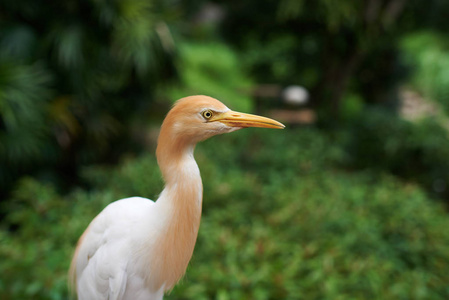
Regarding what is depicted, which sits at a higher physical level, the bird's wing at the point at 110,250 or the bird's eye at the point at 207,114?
the bird's eye at the point at 207,114

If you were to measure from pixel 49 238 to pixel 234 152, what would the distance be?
2.31 m

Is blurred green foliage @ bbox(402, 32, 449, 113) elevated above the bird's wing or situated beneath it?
→ elevated above

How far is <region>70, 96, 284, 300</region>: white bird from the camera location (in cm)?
90

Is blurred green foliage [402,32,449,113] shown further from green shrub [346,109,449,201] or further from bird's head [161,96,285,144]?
bird's head [161,96,285,144]

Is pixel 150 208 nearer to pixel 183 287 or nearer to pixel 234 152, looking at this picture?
pixel 183 287

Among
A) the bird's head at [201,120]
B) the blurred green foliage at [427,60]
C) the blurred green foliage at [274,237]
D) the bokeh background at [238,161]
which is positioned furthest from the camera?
the blurred green foliage at [427,60]

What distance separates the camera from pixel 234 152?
4.23 m

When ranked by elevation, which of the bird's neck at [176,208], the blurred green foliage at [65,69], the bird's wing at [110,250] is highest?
the bird's neck at [176,208]

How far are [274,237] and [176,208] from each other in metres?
1.61

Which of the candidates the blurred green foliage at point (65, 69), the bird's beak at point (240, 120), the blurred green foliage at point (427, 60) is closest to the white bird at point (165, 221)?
the bird's beak at point (240, 120)

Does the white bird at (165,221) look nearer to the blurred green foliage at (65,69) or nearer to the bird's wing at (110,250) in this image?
the bird's wing at (110,250)

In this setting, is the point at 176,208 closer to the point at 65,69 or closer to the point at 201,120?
the point at 201,120

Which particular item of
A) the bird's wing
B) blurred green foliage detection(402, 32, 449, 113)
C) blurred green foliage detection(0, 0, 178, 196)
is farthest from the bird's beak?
blurred green foliage detection(402, 32, 449, 113)

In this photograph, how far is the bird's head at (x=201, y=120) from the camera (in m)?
0.89
